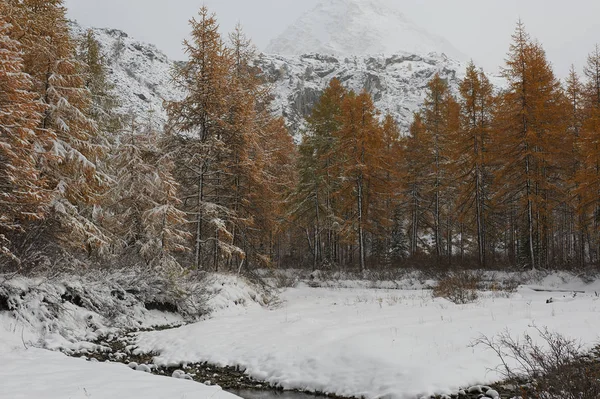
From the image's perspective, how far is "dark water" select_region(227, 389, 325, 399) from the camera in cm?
652

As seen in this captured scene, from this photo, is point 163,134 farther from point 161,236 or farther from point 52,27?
point 52,27

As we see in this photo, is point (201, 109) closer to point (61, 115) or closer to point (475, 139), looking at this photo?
point (61, 115)

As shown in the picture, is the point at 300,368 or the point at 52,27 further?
the point at 52,27

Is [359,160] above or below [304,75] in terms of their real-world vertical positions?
below

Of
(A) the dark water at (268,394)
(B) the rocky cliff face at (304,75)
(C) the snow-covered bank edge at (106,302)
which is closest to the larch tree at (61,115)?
(C) the snow-covered bank edge at (106,302)

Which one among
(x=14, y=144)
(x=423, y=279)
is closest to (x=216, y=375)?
(x=14, y=144)

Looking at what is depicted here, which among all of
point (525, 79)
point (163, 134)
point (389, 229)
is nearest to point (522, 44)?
point (525, 79)

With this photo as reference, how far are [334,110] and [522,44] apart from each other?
41.7ft

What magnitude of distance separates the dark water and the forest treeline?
625 centimetres

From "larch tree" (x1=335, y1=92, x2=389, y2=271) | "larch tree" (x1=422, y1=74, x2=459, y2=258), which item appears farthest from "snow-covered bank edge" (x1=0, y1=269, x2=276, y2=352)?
"larch tree" (x1=422, y1=74, x2=459, y2=258)

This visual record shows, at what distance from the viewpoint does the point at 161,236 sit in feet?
53.9

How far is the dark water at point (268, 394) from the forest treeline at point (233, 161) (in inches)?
246

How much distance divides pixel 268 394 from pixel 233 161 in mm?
13336

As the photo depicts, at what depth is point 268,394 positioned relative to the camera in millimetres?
6684
